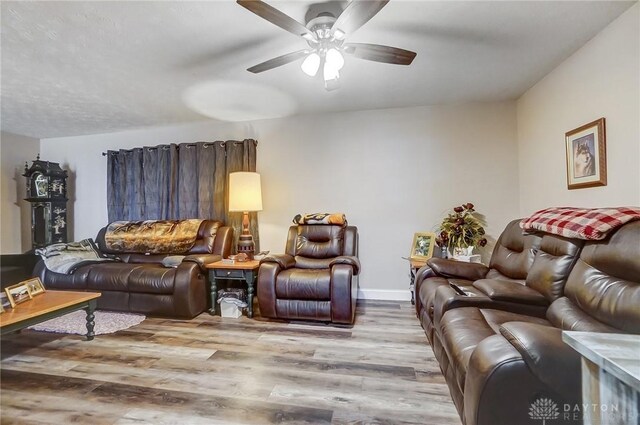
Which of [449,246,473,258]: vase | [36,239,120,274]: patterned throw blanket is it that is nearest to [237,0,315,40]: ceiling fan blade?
[449,246,473,258]: vase

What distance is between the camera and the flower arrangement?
2966 mm

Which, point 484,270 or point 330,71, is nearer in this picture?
point 330,71

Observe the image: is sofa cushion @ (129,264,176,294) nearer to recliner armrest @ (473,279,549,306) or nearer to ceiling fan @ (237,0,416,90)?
ceiling fan @ (237,0,416,90)

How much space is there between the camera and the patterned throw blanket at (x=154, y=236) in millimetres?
3486

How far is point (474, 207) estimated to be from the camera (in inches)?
130

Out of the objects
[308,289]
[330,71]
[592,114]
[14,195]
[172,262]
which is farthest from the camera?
[14,195]

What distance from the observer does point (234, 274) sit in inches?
117

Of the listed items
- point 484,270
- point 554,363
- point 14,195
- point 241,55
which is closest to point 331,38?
point 241,55

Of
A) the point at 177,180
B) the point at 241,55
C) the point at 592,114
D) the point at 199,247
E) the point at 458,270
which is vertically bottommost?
the point at 458,270

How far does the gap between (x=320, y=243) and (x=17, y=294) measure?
105 inches

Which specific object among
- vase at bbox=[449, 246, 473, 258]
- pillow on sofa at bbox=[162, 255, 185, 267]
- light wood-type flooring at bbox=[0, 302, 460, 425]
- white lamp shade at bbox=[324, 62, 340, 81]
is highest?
white lamp shade at bbox=[324, 62, 340, 81]

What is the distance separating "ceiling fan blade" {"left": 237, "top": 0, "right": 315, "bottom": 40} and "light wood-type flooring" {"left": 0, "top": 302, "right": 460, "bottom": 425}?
2121 millimetres

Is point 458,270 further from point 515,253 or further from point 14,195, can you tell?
point 14,195

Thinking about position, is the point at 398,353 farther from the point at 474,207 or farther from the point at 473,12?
the point at 473,12
